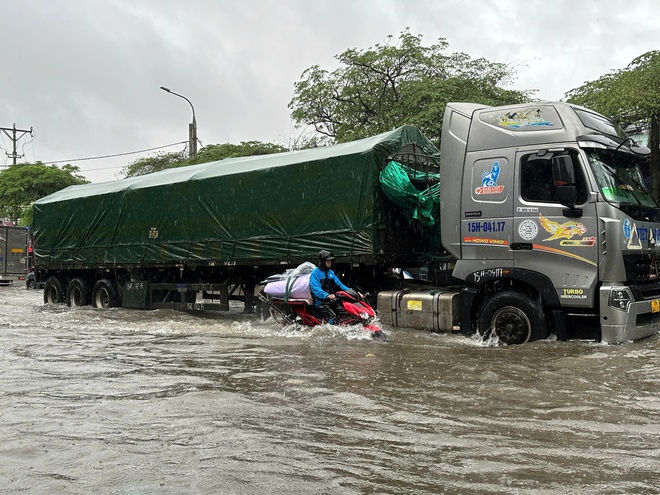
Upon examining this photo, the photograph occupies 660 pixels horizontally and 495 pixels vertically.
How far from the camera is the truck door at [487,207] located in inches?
333

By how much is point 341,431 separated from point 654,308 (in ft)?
17.0

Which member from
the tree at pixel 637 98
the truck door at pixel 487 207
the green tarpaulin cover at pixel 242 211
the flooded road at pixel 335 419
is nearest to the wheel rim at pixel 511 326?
the flooded road at pixel 335 419

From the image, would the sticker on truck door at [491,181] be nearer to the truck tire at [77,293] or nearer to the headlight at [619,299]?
the headlight at [619,299]

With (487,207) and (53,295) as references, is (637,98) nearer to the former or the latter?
(487,207)

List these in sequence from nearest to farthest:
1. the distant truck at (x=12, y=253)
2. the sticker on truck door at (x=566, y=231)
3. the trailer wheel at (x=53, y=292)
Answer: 1. the sticker on truck door at (x=566, y=231)
2. the trailer wheel at (x=53, y=292)
3. the distant truck at (x=12, y=253)

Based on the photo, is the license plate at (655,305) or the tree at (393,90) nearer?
the license plate at (655,305)

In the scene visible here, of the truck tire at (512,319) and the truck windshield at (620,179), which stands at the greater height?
the truck windshield at (620,179)

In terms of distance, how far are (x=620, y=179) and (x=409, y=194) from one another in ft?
9.63

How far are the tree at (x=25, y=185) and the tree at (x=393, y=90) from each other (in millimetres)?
21607

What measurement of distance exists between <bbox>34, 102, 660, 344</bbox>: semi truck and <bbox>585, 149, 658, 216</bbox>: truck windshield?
0.09 feet

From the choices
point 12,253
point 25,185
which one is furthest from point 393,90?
point 25,185

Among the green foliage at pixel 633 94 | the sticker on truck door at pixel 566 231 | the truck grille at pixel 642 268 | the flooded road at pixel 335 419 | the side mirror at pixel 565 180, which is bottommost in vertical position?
the flooded road at pixel 335 419

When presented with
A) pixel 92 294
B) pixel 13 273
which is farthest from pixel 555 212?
pixel 13 273

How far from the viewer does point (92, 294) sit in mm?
17016
